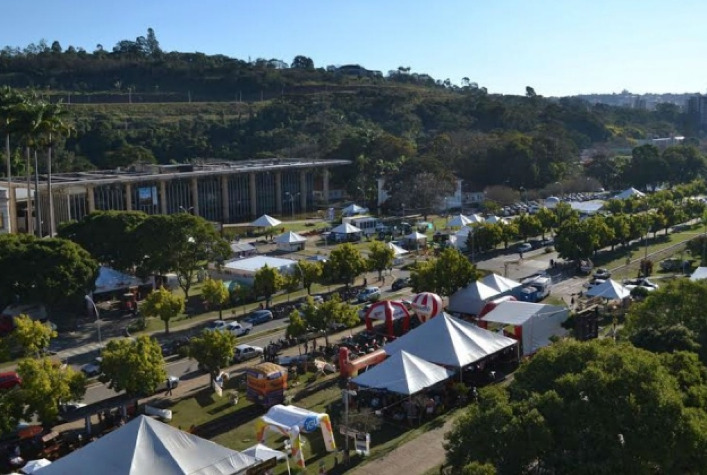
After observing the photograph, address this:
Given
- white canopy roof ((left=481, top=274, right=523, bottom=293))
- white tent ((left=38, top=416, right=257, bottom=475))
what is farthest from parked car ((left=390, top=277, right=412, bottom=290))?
white tent ((left=38, top=416, right=257, bottom=475))

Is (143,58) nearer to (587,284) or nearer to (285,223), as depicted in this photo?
(285,223)

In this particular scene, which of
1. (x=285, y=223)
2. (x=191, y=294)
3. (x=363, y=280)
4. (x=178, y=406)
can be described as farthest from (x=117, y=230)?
(x=285, y=223)

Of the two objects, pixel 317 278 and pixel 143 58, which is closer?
pixel 317 278

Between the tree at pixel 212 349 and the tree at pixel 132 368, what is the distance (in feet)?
6.56

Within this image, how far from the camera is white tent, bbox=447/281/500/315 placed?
34781 mm

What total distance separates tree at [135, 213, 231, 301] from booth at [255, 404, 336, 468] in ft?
60.6

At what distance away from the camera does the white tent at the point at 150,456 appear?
57.0 feet

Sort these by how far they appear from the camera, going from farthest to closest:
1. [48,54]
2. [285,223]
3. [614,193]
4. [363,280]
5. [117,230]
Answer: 1. [48,54]
2. [614,193]
3. [285,223]
4. [363,280]
5. [117,230]

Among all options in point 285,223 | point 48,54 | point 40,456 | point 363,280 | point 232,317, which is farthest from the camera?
point 48,54

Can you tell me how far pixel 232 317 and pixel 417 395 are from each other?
1590 centimetres

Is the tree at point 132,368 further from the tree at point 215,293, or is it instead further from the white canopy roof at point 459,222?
→ the white canopy roof at point 459,222

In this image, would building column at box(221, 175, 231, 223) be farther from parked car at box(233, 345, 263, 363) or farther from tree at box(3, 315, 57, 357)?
tree at box(3, 315, 57, 357)

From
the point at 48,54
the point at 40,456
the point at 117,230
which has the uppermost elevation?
the point at 48,54

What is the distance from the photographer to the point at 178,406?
25109 millimetres
